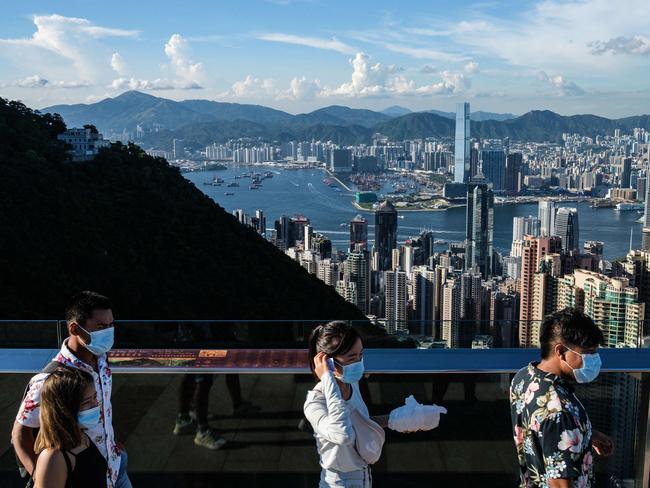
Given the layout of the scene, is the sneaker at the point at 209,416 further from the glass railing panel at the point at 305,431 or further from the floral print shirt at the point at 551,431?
the floral print shirt at the point at 551,431

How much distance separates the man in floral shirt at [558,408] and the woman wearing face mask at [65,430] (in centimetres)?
66

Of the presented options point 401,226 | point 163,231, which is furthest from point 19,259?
point 401,226

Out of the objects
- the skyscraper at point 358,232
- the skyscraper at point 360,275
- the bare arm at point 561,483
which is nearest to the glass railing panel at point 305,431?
the bare arm at point 561,483

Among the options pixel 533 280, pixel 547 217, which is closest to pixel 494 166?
pixel 547 217

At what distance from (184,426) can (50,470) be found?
57 centimetres

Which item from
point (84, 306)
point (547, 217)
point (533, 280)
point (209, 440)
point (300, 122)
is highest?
point (300, 122)

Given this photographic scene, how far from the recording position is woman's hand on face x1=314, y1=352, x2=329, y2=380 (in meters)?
1.22

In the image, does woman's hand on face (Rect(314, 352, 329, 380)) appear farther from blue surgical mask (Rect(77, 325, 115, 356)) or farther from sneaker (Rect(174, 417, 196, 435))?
sneaker (Rect(174, 417, 196, 435))

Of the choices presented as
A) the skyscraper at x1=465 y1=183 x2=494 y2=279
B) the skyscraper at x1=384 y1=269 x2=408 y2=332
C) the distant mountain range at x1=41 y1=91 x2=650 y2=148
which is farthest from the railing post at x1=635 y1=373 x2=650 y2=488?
the distant mountain range at x1=41 y1=91 x2=650 y2=148

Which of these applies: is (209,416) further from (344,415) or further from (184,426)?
(344,415)

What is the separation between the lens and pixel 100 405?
127 cm

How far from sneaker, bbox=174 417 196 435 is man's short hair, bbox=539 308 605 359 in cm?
79

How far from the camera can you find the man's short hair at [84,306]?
1.31 m

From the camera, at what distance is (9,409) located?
66.2 inches
